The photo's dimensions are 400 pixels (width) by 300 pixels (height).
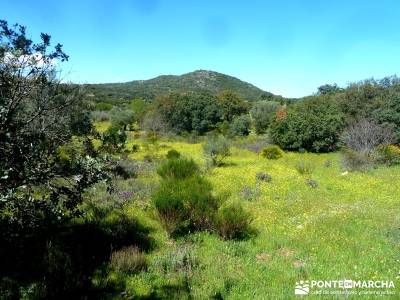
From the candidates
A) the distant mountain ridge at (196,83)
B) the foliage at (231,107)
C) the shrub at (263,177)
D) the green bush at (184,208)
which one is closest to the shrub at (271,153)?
the shrub at (263,177)

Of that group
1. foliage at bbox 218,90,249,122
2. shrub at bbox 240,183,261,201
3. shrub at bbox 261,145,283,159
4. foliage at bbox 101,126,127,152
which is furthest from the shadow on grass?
foliage at bbox 218,90,249,122

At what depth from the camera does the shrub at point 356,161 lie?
933 inches

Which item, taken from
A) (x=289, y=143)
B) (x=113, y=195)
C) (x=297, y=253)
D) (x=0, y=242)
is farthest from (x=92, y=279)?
(x=289, y=143)

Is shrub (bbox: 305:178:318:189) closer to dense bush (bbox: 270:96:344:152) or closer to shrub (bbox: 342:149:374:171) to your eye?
shrub (bbox: 342:149:374:171)

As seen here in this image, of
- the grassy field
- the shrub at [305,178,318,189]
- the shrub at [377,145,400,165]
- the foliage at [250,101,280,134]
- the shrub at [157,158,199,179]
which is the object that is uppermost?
the foliage at [250,101,280,134]

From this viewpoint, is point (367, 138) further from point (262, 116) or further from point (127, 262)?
point (262, 116)

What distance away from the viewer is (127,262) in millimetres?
7270

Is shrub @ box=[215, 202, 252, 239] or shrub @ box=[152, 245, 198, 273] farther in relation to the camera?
shrub @ box=[215, 202, 252, 239]

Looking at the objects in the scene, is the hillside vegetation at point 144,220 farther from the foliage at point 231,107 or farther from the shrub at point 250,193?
the foliage at point 231,107

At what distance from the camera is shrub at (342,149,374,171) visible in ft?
77.7

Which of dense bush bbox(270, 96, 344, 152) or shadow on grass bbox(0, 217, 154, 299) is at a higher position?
dense bush bbox(270, 96, 344, 152)

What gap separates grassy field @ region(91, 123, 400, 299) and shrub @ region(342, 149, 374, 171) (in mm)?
7715

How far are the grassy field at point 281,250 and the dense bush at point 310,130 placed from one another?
20191 millimetres

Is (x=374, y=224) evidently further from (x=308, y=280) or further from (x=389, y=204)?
(x=308, y=280)
